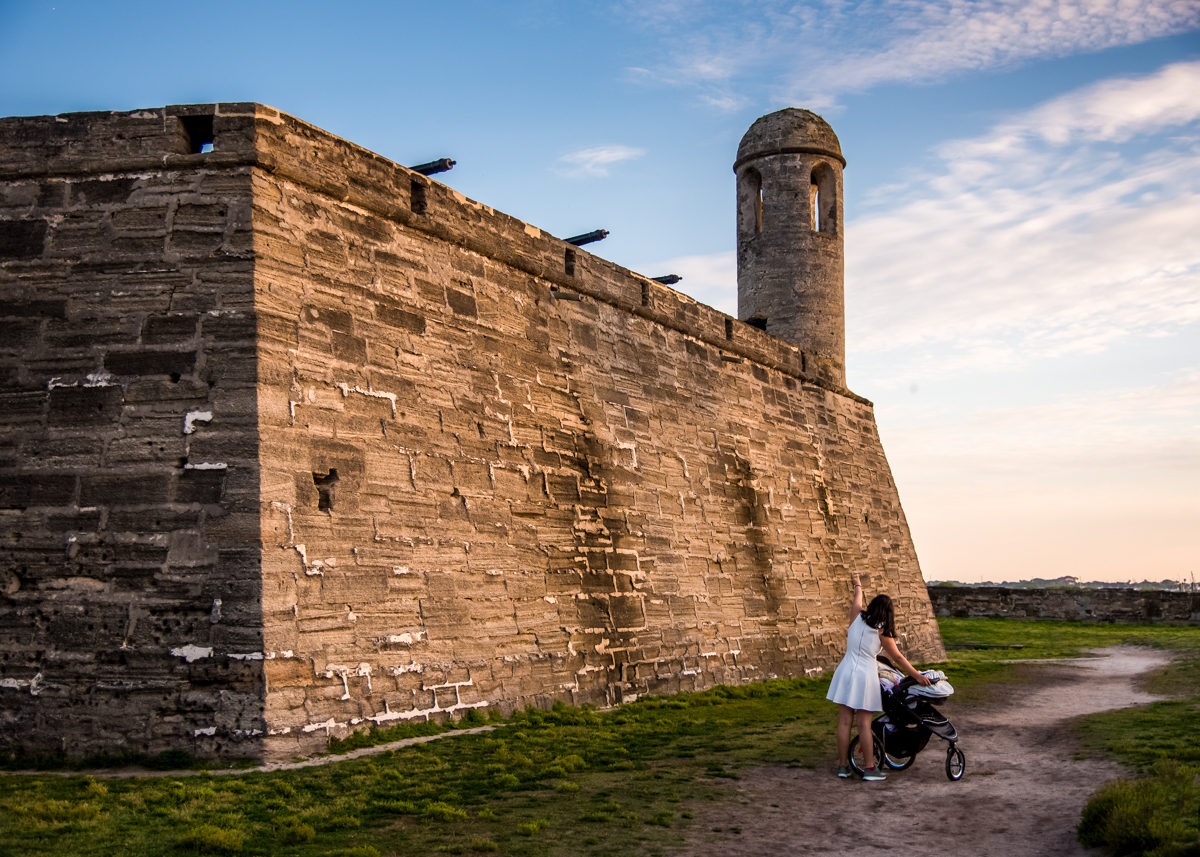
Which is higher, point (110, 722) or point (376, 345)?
point (376, 345)

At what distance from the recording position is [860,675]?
7016 mm

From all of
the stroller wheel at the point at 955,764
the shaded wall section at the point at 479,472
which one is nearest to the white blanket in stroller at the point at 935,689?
the stroller wheel at the point at 955,764

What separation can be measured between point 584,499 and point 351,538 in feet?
11.3

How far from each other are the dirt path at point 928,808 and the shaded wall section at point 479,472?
120 inches

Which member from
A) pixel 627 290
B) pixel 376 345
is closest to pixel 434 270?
pixel 376 345

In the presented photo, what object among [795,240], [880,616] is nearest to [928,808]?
[880,616]

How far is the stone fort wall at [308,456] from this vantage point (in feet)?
24.4

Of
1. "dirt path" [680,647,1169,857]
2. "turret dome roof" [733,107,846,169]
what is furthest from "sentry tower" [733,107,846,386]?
"dirt path" [680,647,1169,857]

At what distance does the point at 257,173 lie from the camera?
8266 millimetres

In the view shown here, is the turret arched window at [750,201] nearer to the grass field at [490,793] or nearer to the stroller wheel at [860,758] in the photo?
the grass field at [490,793]

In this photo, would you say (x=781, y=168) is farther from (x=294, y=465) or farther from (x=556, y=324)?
(x=294, y=465)

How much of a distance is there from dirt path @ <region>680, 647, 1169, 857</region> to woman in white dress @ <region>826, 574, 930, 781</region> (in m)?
0.22

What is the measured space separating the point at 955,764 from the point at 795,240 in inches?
535

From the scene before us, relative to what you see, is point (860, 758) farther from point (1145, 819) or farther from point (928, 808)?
point (1145, 819)
